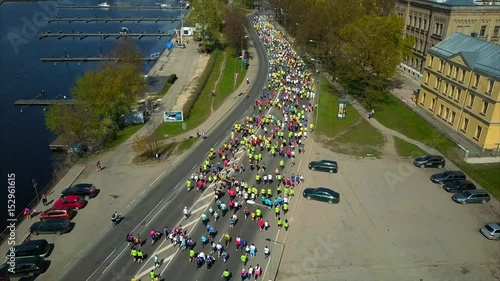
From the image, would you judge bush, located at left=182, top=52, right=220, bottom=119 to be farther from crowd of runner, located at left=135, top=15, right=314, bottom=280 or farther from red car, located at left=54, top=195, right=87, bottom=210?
red car, located at left=54, top=195, right=87, bottom=210

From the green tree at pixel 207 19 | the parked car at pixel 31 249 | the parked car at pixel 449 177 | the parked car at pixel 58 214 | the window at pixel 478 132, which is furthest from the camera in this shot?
the green tree at pixel 207 19

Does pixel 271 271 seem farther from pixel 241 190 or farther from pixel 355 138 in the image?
pixel 355 138

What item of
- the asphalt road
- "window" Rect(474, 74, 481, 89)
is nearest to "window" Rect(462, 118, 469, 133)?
"window" Rect(474, 74, 481, 89)

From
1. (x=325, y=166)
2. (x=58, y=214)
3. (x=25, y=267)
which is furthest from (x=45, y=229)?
(x=325, y=166)

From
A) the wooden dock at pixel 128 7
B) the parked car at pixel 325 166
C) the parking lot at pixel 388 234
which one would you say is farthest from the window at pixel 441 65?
the wooden dock at pixel 128 7

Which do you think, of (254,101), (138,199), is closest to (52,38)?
(254,101)

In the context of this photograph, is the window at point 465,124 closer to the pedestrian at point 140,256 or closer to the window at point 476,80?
the window at point 476,80
